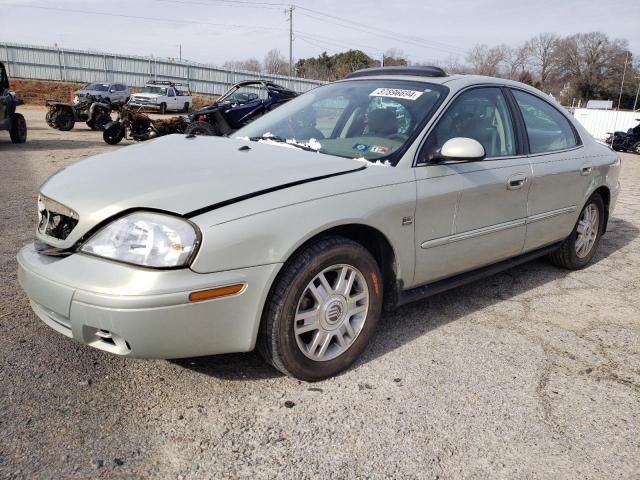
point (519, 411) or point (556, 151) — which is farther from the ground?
point (556, 151)

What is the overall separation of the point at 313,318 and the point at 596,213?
329 centimetres

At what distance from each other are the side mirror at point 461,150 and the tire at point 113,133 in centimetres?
1188

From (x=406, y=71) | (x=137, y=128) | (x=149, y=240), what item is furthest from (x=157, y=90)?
(x=149, y=240)

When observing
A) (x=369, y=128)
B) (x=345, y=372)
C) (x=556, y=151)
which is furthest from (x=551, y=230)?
(x=345, y=372)

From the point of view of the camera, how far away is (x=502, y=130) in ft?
12.0

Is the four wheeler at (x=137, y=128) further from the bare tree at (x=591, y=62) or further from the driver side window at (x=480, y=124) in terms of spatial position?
the bare tree at (x=591, y=62)

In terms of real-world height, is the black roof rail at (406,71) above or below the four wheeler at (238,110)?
above

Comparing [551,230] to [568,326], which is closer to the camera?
[568,326]

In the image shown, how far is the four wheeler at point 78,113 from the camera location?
15336 mm

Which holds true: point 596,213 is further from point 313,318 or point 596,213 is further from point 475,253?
point 313,318

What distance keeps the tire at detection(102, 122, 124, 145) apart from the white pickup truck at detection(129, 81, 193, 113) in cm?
1362

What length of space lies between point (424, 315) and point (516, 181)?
1061mm

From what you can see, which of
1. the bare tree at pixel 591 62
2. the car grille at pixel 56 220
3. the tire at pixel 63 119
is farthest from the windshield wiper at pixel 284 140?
the bare tree at pixel 591 62

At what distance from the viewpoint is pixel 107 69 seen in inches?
1396
